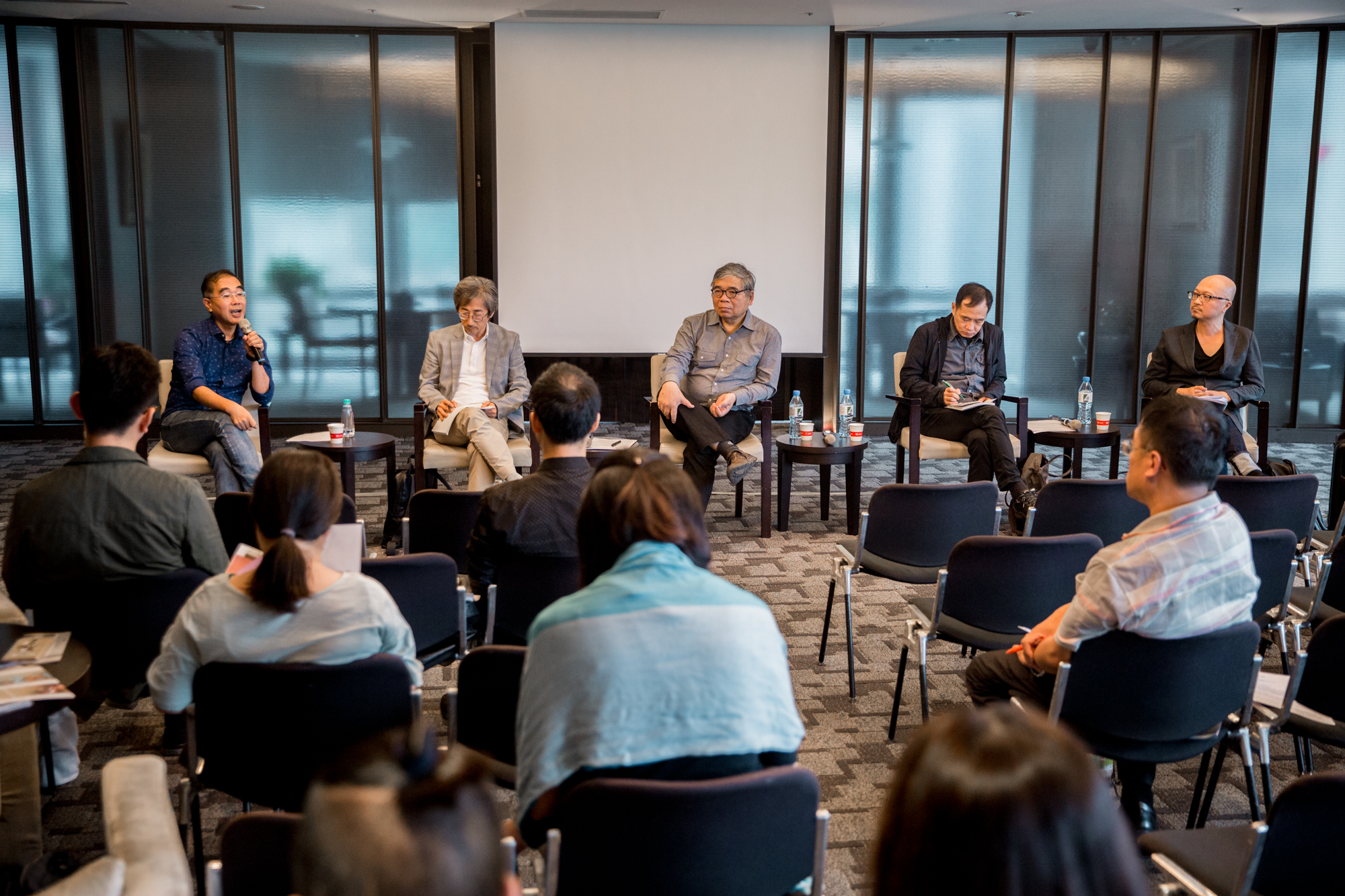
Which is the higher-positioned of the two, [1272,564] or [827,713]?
[1272,564]

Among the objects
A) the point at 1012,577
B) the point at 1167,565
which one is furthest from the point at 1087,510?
the point at 1167,565

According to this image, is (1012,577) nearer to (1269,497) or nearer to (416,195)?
(1269,497)

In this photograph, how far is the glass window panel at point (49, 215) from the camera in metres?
8.13

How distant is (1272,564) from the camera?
3.16 m

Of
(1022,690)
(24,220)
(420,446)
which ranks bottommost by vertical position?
(1022,690)

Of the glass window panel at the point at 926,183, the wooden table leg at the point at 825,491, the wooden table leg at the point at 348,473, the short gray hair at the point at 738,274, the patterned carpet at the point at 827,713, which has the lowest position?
the patterned carpet at the point at 827,713

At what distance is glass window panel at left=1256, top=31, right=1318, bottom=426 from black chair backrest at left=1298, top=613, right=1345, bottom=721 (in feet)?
23.0

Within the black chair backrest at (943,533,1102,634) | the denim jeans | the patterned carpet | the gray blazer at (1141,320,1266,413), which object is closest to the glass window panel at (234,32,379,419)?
the patterned carpet

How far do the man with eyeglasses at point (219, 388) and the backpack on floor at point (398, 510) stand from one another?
2.28 ft

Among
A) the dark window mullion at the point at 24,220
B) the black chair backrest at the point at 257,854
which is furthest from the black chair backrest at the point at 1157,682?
the dark window mullion at the point at 24,220

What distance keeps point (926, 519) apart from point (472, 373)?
9.98 feet

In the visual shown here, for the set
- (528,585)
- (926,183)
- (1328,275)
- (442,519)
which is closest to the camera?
(528,585)

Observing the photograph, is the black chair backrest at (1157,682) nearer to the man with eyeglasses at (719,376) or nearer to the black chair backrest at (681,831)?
the black chair backrest at (681,831)

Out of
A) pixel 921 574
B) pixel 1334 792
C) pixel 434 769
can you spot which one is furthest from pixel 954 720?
pixel 921 574
